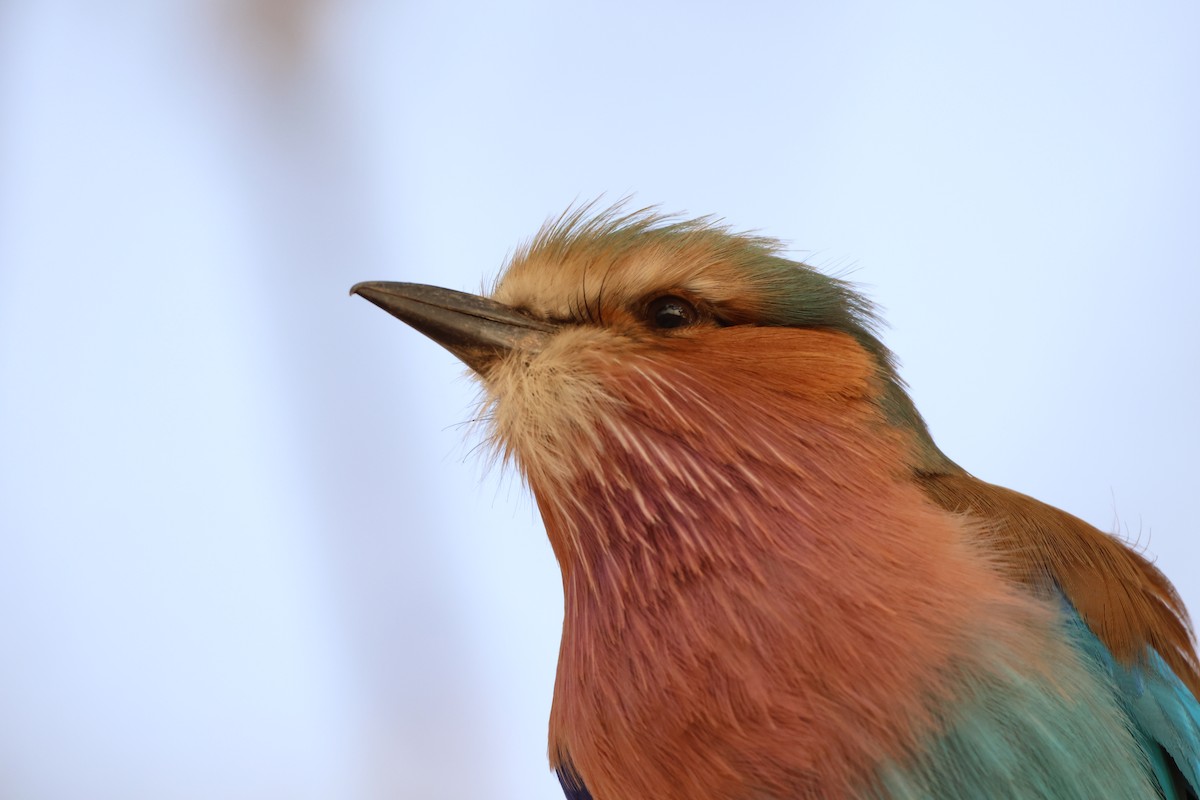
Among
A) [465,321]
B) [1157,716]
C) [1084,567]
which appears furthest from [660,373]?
[1157,716]

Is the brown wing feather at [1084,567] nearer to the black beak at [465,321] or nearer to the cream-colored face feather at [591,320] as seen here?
the cream-colored face feather at [591,320]

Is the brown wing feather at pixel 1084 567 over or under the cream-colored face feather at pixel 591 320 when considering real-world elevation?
under

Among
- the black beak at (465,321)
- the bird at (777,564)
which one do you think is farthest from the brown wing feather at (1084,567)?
the black beak at (465,321)

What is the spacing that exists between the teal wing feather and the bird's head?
33 cm

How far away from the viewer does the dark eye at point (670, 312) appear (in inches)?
58.7

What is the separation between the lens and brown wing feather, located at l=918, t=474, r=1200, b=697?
4.48ft

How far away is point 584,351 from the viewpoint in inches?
57.7

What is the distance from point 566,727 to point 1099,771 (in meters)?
0.62

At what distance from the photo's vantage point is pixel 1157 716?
1.37m

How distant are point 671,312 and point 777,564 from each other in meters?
0.39

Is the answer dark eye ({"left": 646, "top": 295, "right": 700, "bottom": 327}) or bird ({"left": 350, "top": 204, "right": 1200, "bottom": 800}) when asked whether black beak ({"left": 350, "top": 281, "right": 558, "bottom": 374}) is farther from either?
dark eye ({"left": 646, "top": 295, "right": 700, "bottom": 327})

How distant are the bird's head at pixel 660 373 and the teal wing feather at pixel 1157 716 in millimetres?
325

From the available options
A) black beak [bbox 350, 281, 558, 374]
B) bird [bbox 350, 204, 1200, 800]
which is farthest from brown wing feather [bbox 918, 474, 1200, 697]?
black beak [bbox 350, 281, 558, 374]

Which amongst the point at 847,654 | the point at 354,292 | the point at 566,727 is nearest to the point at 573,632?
the point at 566,727
